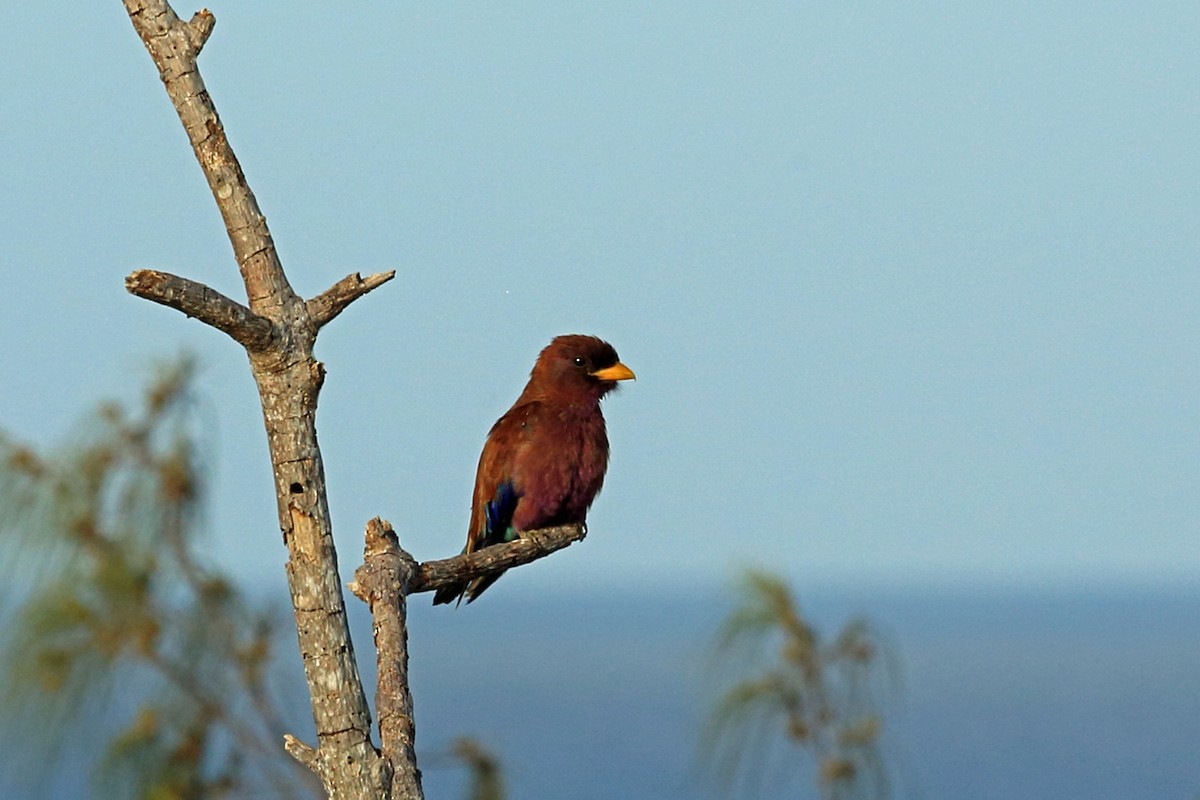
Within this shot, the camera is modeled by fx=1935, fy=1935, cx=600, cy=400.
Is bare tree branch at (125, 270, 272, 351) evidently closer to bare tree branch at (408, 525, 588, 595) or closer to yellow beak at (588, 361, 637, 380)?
bare tree branch at (408, 525, 588, 595)

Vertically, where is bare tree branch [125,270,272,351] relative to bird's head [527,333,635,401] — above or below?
below

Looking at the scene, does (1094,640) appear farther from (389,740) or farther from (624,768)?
(389,740)

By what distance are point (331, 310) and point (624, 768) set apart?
66.5 metres

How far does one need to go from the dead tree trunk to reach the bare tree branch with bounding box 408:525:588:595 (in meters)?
0.21

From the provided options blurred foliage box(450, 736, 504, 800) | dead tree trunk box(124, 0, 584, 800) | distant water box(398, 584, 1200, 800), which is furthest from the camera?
distant water box(398, 584, 1200, 800)

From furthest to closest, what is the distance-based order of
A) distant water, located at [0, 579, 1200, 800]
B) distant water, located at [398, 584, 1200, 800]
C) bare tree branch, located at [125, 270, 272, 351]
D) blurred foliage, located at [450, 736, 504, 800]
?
1. distant water, located at [398, 584, 1200, 800]
2. distant water, located at [0, 579, 1200, 800]
3. blurred foliage, located at [450, 736, 504, 800]
4. bare tree branch, located at [125, 270, 272, 351]

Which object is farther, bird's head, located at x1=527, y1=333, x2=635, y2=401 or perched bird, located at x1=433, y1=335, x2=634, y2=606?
bird's head, located at x1=527, y1=333, x2=635, y2=401

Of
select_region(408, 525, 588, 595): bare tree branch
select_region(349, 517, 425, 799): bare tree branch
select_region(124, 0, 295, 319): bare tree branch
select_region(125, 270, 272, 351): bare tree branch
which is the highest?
select_region(124, 0, 295, 319): bare tree branch

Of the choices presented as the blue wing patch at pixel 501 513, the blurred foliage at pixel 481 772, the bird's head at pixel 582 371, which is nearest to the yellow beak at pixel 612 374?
the bird's head at pixel 582 371

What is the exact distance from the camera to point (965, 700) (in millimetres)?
107750

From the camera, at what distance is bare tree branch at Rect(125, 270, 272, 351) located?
12.3 feet

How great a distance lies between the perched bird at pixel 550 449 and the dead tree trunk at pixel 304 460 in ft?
7.67

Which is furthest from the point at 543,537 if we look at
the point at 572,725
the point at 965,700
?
the point at 965,700

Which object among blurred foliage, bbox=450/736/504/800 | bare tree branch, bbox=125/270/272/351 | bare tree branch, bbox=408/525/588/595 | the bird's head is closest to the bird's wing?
the bird's head
